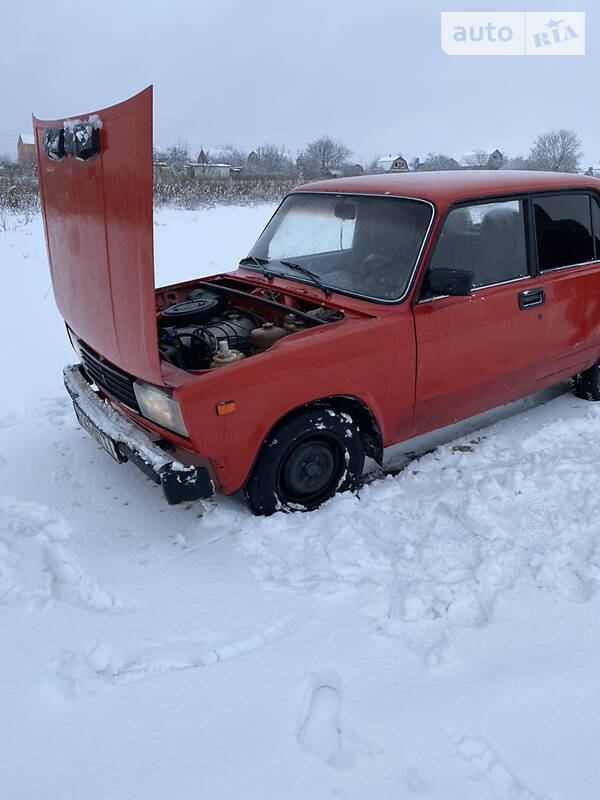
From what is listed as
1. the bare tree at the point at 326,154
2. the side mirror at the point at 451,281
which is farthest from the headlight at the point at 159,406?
the bare tree at the point at 326,154

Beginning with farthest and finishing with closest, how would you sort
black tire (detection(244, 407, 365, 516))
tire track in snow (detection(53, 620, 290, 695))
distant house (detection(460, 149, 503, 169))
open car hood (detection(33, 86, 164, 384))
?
distant house (detection(460, 149, 503, 169))
black tire (detection(244, 407, 365, 516))
open car hood (detection(33, 86, 164, 384))
tire track in snow (detection(53, 620, 290, 695))

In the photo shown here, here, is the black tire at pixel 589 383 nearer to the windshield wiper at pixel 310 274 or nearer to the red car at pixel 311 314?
the red car at pixel 311 314

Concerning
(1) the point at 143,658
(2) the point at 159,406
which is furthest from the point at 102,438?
(1) the point at 143,658

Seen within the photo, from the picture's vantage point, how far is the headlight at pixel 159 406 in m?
2.79

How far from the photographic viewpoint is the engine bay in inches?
127

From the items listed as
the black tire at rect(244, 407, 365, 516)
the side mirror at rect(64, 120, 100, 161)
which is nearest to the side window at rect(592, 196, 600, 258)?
the black tire at rect(244, 407, 365, 516)

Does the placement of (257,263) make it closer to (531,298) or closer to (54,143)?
(54,143)

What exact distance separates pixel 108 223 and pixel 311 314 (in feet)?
4.14

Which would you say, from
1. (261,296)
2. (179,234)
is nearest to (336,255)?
(261,296)

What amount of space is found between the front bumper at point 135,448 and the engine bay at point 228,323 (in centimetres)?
47

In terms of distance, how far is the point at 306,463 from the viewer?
328 cm

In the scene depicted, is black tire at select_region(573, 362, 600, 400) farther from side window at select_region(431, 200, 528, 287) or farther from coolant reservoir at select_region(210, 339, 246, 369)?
coolant reservoir at select_region(210, 339, 246, 369)

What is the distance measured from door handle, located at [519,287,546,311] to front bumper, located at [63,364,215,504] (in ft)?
7.63

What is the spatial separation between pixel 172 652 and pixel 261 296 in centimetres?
227
